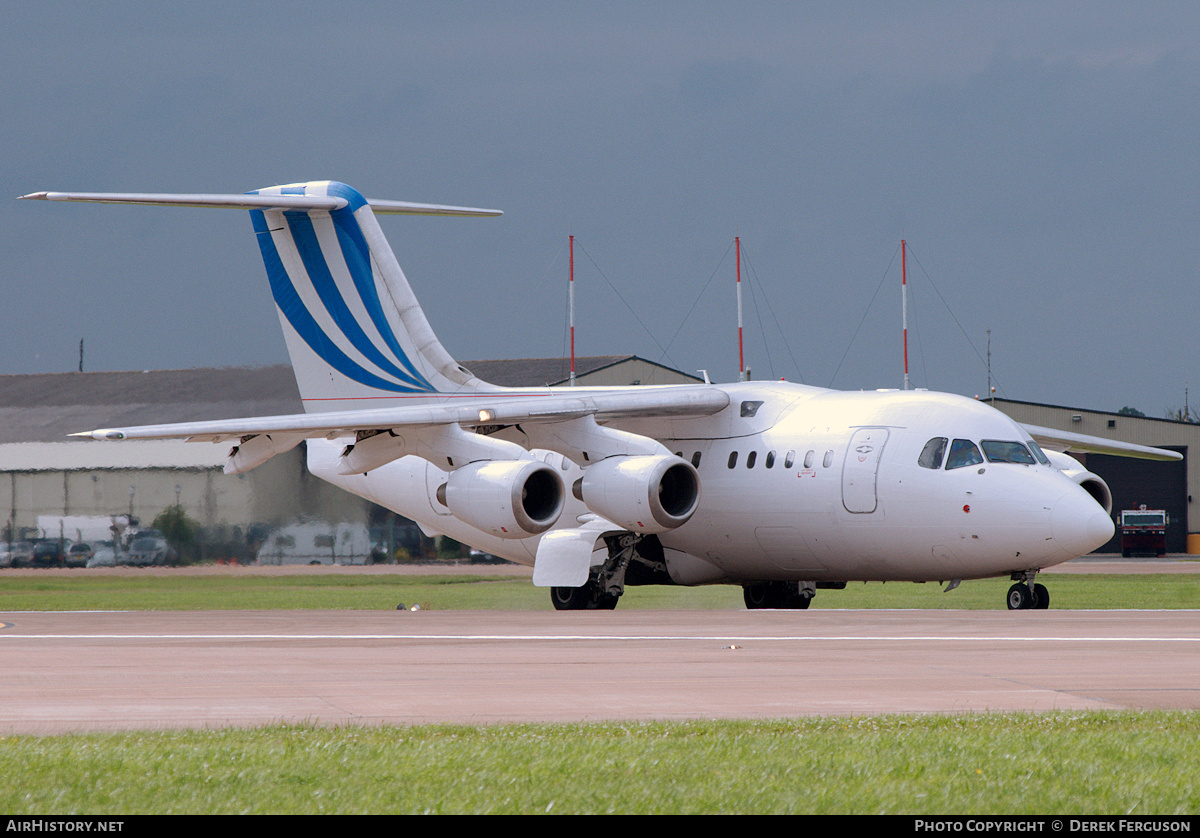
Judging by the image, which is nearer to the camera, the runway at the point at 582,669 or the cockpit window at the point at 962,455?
the runway at the point at 582,669

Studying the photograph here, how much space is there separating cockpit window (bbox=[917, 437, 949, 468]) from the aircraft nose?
178 cm

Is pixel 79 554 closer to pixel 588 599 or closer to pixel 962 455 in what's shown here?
pixel 588 599

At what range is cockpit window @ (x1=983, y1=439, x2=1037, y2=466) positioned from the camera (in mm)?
22328

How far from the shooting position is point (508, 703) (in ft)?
33.2

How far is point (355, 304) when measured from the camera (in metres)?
27.3

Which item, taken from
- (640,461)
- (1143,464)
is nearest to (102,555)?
(640,461)

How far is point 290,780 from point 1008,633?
34.3 feet

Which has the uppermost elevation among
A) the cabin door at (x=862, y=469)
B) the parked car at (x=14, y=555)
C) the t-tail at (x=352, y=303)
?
the t-tail at (x=352, y=303)

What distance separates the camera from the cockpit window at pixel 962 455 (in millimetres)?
22281

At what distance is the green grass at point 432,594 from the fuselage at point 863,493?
4.51 ft

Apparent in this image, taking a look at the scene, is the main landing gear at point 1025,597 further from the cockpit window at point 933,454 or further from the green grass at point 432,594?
the cockpit window at point 933,454

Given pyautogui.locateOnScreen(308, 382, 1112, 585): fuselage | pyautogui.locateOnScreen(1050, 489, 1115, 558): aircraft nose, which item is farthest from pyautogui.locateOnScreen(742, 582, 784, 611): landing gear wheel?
pyautogui.locateOnScreen(1050, 489, 1115, 558): aircraft nose

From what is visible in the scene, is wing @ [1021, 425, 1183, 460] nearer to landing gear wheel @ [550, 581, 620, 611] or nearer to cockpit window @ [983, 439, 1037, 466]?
cockpit window @ [983, 439, 1037, 466]

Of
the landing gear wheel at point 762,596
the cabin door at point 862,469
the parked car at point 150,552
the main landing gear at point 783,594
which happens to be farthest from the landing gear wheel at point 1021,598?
the parked car at point 150,552
